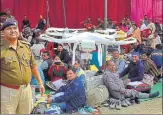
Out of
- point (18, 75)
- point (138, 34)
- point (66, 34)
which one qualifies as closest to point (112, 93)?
point (18, 75)

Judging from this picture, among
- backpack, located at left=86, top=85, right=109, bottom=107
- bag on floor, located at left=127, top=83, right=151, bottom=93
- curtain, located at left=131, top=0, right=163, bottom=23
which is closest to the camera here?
backpack, located at left=86, top=85, right=109, bottom=107

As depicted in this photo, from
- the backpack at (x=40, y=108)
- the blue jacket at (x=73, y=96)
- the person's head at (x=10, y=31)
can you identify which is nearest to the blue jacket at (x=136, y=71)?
the blue jacket at (x=73, y=96)

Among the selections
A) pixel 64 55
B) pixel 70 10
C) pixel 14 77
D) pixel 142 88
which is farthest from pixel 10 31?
pixel 70 10

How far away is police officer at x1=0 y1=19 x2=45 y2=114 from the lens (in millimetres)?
3443

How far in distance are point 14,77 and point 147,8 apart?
59.1 feet

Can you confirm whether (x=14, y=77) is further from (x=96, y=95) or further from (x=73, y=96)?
(x=96, y=95)

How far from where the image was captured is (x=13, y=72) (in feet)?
11.3

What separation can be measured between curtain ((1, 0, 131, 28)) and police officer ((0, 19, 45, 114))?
17.2m

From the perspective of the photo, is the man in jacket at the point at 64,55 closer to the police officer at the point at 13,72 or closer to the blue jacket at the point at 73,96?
the blue jacket at the point at 73,96

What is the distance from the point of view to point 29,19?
21.1m

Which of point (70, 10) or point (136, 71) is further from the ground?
point (70, 10)

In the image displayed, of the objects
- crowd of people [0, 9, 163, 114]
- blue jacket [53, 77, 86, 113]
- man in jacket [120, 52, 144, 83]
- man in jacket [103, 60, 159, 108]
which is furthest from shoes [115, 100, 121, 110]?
man in jacket [120, 52, 144, 83]

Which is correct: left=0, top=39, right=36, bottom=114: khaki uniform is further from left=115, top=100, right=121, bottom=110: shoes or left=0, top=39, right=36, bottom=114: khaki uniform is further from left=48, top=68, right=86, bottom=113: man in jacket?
left=115, top=100, right=121, bottom=110: shoes

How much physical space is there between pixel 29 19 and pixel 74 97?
16104 mm
